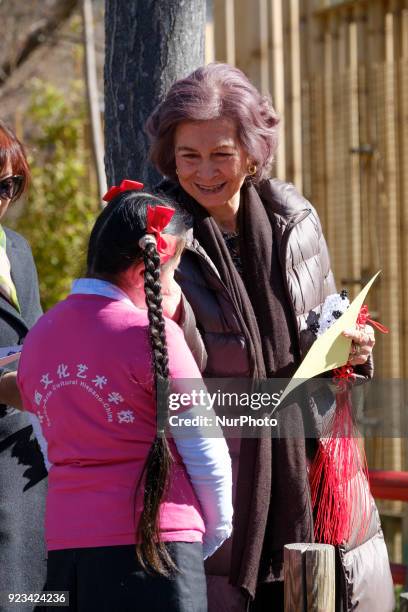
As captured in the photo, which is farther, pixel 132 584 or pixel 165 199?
pixel 165 199

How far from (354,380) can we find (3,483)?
3.38 feet

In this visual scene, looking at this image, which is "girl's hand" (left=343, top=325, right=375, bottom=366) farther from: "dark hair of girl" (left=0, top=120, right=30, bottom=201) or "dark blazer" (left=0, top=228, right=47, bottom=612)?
"dark hair of girl" (left=0, top=120, right=30, bottom=201)

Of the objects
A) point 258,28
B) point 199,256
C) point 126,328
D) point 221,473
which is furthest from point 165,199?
point 258,28

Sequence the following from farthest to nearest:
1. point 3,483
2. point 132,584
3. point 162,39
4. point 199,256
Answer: point 162,39 < point 3,483 < point 199,256 < point 132,584

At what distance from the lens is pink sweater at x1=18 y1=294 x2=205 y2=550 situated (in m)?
2.09

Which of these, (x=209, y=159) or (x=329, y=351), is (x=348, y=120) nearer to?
(x=209, y=159)

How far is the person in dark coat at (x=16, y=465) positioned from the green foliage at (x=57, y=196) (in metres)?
5.20

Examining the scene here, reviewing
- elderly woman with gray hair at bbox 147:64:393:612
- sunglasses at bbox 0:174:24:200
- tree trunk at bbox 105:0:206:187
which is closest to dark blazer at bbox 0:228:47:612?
sunglasses at bbox 0:174:24:200

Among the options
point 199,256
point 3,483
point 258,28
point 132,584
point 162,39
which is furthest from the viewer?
point 258,28

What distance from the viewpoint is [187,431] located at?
6.93 feet

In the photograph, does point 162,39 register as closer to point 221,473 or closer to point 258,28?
point 221,473

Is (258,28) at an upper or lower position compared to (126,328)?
upper

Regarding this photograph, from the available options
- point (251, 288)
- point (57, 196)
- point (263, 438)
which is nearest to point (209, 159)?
point (251, 288)

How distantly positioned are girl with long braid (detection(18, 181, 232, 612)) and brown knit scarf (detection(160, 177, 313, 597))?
308mm
